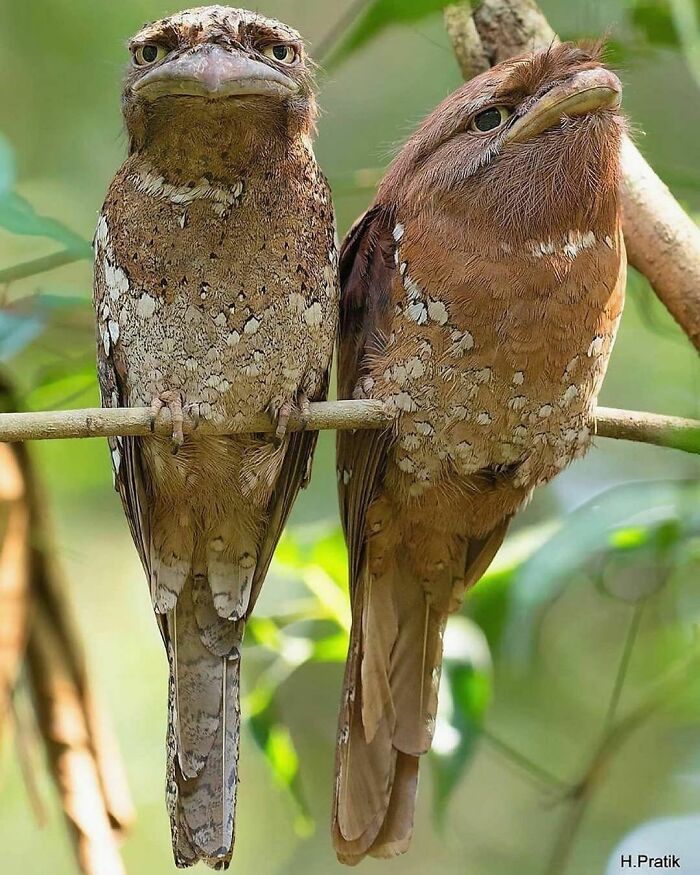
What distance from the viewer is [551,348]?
86.7 inches

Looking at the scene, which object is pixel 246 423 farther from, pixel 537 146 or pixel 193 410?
pixel 537 146

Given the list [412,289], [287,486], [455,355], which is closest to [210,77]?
[412,289]

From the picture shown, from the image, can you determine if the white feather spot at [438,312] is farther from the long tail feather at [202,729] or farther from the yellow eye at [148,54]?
the long tail feather at [202,729]

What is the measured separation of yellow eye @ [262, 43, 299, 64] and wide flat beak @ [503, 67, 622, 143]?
1.55 ft

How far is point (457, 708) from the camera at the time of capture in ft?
9.32

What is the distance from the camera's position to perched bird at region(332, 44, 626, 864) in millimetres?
2168

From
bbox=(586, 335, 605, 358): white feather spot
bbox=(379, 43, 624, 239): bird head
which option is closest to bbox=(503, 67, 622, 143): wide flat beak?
bbox=(379, 43, 624, 239): bird head

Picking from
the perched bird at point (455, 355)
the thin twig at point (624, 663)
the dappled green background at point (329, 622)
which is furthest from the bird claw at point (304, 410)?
the thin twig at point (624, 663)

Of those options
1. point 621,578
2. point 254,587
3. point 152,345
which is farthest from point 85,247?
point 621,578

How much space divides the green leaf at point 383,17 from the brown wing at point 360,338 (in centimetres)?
55

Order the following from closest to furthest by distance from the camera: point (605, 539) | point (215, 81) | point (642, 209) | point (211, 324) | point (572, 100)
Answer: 1. point (215, 81)
2. point (572, 100)
3. point (211, 324)
4. point (605, 539)
5. point (642, 209)

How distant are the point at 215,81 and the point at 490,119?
0.64m

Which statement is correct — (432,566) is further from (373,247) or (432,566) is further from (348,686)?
(373,247)

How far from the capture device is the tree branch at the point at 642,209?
8.73 feet
